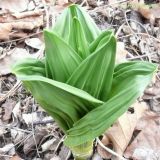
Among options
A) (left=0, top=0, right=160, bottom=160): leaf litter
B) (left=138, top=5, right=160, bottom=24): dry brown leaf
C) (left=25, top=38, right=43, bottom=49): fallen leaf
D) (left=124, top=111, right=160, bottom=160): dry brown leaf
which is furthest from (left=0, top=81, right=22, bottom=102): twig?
(left=138, top=5, right=160, bottom=24): dry brown leaf

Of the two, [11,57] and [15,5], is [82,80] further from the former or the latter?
[15,5]

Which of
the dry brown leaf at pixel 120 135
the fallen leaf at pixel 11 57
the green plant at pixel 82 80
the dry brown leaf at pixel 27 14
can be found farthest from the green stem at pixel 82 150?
the dry brown leaf at pixel 27 14

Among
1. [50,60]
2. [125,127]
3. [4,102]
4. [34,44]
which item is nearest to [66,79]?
[50,60]

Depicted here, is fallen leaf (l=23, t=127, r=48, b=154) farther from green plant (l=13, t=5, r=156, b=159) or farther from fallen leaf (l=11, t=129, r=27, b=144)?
green plant (l=13, t=5, r=156, b=159)

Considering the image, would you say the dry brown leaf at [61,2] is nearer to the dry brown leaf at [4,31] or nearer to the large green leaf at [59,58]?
the dry brown leaf at [4,31]

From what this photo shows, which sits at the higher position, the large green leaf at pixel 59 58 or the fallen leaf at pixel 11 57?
the large green leaf at pixel 59 58

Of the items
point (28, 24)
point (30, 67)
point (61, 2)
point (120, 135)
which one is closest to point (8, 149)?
point (120, 135)

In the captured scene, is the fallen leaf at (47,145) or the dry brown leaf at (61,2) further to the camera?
the dry brown leaf at (61,2)
